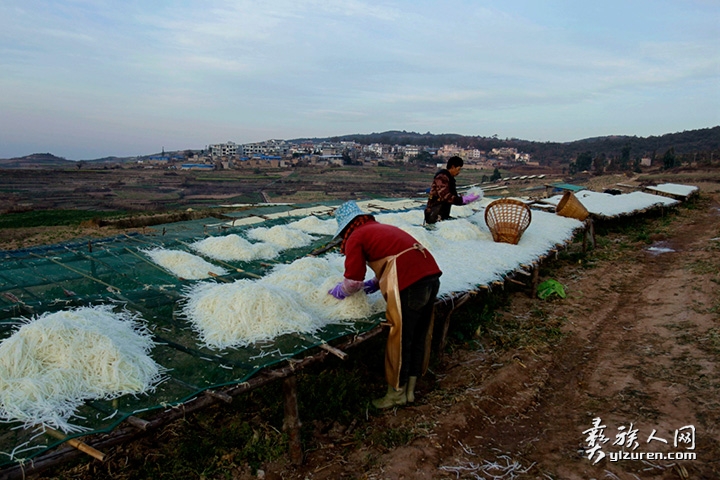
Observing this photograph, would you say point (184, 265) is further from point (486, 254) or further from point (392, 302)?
point (486, 254)

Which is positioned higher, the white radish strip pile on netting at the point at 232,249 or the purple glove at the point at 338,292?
the purple glove at the point at 338,292

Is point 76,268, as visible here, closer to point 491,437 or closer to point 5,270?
point 5,270

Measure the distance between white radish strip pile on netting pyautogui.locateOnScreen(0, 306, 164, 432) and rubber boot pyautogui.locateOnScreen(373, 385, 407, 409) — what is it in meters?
1.65

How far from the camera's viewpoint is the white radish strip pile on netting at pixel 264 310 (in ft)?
9.05

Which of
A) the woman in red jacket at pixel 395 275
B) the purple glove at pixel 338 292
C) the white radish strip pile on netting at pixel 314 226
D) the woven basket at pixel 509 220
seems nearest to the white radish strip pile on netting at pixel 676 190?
the woven basket at pixel 509 220

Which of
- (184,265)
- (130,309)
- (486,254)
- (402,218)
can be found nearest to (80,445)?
(130,309)

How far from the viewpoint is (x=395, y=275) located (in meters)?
2.85

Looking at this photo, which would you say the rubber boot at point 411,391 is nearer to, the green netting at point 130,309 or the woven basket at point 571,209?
the green netting at point 130,309

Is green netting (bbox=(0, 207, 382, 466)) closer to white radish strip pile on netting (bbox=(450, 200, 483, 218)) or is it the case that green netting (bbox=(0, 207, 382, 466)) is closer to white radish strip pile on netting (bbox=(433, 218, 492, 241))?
white radish strip pile on netting (bbox=(433, 218, 492, 241))

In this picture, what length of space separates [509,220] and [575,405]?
325 cm

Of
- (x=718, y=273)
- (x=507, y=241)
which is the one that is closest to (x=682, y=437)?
(x=507, y=241)

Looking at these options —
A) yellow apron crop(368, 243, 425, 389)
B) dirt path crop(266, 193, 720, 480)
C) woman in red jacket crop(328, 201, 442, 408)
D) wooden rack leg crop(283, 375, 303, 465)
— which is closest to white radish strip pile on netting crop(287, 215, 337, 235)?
dirt path crop(266, 193, 720, 480)

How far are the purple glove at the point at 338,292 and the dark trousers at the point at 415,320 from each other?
1.59 feet

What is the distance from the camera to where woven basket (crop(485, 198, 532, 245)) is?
6031mm
